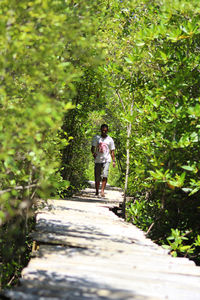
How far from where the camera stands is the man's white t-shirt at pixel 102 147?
1055cm

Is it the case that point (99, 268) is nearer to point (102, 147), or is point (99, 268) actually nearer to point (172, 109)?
point (172, 109)

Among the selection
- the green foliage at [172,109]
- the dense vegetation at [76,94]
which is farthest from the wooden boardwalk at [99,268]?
the green foliage at [172,109]

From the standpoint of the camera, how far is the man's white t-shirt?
10.6 metres

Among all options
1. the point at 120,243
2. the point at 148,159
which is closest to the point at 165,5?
the point at 148,159

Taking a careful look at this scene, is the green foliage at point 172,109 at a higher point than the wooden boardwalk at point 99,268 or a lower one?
higher

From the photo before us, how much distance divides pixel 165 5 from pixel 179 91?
4.18 ft

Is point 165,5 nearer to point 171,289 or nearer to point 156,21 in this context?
point 156,21

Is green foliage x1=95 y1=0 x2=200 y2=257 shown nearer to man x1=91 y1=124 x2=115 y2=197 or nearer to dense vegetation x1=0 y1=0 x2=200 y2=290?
dense vegetation x1=0 y1=0 x2=200 y2=290

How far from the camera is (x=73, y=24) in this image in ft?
13.5

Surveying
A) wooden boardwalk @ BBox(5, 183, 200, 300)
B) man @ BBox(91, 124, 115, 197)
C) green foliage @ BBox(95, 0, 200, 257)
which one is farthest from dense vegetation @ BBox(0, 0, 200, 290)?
man @ BBox(91, 124, 115, 197)

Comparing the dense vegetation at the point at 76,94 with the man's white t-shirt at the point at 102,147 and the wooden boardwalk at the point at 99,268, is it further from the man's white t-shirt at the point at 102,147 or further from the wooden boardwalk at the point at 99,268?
the man's white t-shirt at the point at 102,147

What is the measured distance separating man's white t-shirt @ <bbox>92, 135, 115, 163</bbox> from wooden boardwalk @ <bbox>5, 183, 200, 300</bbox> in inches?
162

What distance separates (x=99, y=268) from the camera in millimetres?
4047

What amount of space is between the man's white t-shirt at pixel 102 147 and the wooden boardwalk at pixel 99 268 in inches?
162
